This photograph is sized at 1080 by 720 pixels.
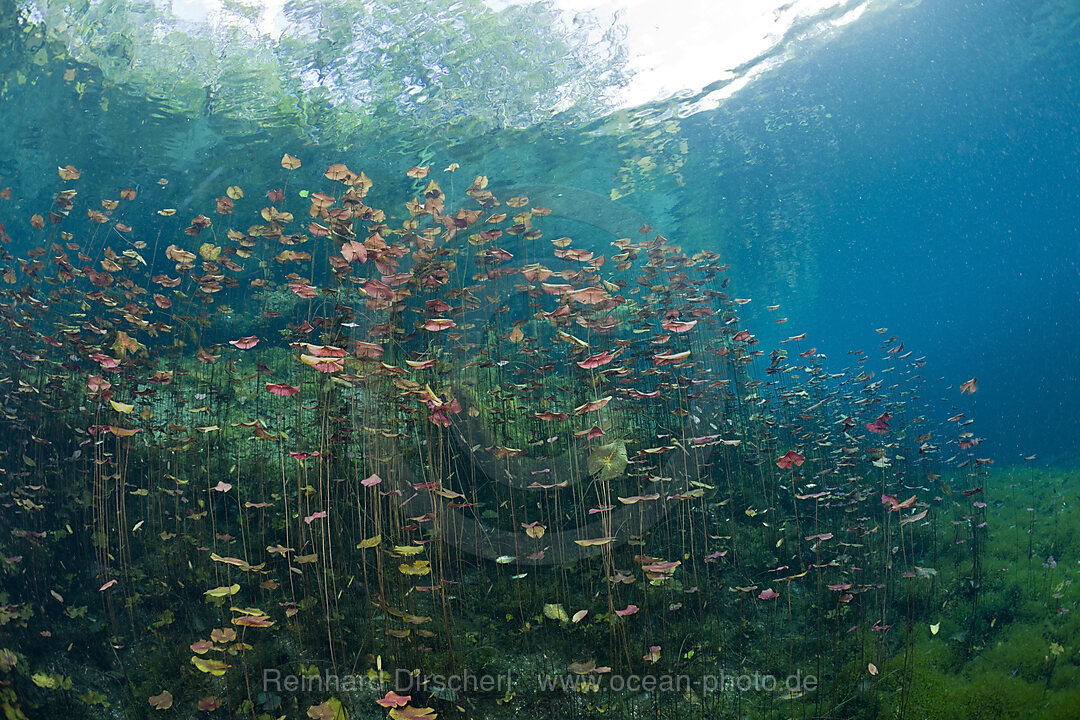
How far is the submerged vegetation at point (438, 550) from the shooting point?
14.3 ft

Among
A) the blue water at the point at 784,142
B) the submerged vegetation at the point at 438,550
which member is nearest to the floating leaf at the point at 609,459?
the submerged vegetation at the point at 438,550

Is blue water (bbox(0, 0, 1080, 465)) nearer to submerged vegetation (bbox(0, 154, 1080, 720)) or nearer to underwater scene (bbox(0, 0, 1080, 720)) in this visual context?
underwater scene (bbox(0, 0, 1080, 720))

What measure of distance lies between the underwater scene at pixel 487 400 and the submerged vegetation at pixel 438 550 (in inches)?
2.4

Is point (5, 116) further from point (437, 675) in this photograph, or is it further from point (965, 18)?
point (965, 18)

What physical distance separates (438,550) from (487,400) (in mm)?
3271

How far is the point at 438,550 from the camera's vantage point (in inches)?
184

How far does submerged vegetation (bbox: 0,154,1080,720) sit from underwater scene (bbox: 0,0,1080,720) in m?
0.06

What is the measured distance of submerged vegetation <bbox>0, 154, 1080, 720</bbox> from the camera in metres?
4.37

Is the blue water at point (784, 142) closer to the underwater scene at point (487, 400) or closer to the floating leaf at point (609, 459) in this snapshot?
the underwater scene at point (487, 400)

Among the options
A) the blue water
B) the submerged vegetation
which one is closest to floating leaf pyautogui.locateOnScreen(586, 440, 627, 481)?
the submerged vegetation

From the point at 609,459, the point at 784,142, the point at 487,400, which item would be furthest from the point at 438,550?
the point at 784,142

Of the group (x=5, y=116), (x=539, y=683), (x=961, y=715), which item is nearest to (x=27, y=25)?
(x=5, y=116)

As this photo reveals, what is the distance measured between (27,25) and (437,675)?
12200mm

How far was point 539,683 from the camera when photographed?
506 cm
